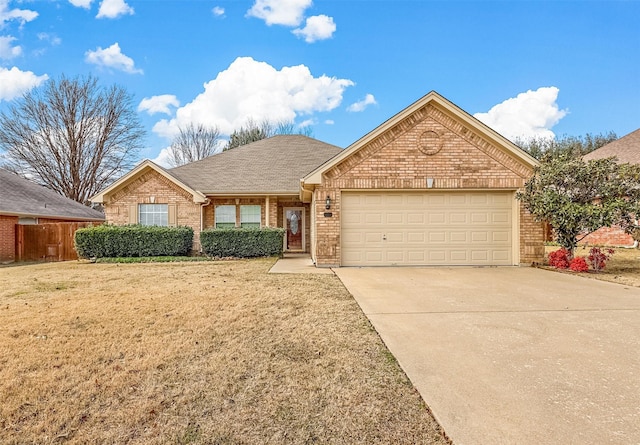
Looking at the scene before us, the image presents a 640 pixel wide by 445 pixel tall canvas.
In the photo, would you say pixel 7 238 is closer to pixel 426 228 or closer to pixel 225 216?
pixel 225 216

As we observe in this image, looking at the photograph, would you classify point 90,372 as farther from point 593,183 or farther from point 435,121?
point 593,183

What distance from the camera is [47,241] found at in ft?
50.4

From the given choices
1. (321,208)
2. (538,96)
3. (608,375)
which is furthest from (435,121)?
(538,96)

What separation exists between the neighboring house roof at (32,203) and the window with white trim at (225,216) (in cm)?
888

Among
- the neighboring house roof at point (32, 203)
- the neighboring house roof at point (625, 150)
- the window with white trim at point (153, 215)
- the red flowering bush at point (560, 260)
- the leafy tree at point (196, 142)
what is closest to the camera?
the red flowering bush at point (560, 260)

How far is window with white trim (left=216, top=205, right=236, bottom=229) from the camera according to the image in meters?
15.3

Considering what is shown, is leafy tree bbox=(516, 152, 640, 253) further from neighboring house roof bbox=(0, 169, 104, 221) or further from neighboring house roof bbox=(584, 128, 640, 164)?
neighboring house roof bbox=(0, 169, 104, 221)

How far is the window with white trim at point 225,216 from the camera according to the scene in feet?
50.1

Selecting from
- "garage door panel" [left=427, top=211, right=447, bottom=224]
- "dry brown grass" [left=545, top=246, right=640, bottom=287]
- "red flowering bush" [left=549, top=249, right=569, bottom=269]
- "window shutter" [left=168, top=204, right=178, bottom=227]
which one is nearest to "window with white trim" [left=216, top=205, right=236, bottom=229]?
"window shutter" [left=168, top=204, right=178, bottom=227]

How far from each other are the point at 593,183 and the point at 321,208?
7.37 m

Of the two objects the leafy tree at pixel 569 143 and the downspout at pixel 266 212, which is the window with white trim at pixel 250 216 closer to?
the downspout at pixel 266 212

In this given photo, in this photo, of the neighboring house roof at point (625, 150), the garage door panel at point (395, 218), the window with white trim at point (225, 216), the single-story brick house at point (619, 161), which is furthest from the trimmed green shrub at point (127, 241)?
the neighboring house roof at point (625, 150)

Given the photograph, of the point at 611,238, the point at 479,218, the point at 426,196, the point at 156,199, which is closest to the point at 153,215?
the point at 156,199

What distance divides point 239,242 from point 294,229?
3.55 metres
